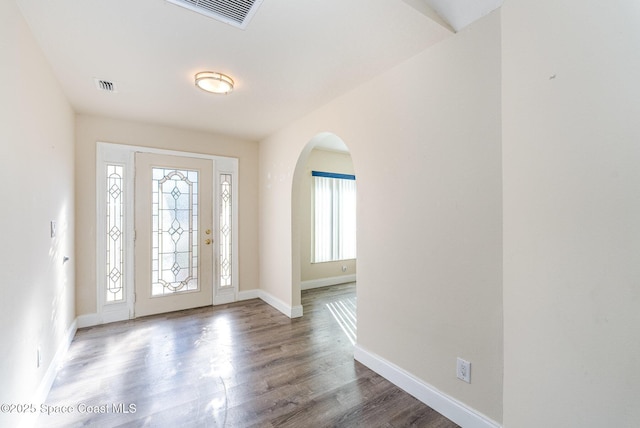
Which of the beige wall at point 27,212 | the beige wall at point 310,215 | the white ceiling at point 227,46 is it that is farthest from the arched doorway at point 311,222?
the beige wall at point 27,212

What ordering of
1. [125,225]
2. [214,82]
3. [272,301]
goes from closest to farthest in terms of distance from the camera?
[214,82] < [125,225] < [272,301]

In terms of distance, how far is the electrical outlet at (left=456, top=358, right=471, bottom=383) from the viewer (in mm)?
1628

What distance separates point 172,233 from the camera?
12.0 feet

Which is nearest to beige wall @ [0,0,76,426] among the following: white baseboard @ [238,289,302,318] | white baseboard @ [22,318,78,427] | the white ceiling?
white baseboard @ [22,318,78,427]

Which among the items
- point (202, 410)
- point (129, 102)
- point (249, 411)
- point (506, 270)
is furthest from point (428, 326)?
point (129, 102)

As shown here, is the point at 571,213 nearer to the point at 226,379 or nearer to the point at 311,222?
the point at 226,379

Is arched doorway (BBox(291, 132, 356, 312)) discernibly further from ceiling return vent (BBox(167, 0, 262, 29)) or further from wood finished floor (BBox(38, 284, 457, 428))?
ceiling return vent (BBox(167, 0, 262, 29))

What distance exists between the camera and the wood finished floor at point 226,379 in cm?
174

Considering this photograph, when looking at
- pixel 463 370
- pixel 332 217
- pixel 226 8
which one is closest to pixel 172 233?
pixel 332 217

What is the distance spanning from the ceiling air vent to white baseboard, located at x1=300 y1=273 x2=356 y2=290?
3.64 metres

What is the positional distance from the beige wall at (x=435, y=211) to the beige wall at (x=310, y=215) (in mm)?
2232

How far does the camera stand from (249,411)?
1.79 metres

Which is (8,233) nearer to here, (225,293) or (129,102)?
(129,102)

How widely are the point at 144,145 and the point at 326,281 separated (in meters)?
3.54
